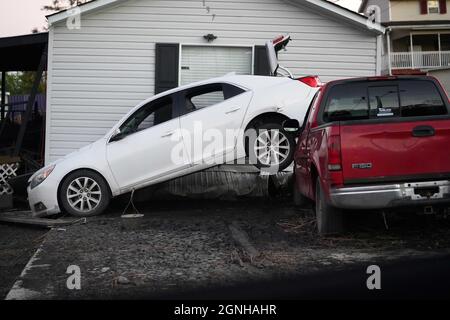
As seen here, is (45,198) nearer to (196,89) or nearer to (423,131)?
(196,89)

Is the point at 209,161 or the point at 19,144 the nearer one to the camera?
the point at 209,161

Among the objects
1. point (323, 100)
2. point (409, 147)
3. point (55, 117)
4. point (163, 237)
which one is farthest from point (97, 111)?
point (409, 147)

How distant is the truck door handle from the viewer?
5.16m

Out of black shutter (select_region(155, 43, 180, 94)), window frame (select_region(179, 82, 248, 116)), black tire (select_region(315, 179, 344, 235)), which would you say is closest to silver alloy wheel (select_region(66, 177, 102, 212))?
window frame (select_region(179, 82, 248, 116))

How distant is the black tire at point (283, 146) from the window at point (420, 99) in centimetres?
249

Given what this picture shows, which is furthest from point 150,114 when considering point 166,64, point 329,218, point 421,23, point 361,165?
point 421,23

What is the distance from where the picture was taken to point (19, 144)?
11.0m

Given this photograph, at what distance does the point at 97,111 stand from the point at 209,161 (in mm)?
3668

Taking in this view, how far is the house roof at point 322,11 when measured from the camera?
10.2 metres

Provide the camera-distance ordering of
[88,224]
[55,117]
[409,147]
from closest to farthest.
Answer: [409,147] < [88,224] < [55,117]

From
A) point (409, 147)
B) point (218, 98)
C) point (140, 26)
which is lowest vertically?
point (409, 147)

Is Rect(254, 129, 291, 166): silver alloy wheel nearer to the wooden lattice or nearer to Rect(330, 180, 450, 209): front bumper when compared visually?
Rect(330, 180, 450, 209): front bumper

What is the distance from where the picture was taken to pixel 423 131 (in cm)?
516
